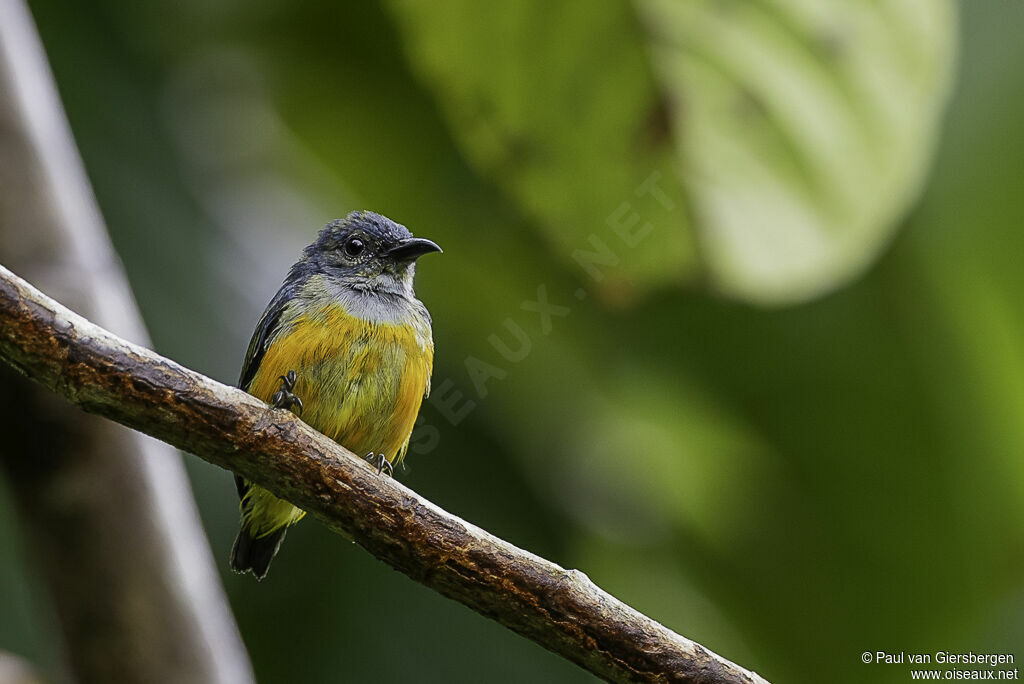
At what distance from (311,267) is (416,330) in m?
0.61

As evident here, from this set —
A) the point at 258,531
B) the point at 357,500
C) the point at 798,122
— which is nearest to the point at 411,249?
the point at 258,531

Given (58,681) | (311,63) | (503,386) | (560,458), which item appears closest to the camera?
(58,681)

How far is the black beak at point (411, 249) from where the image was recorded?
3.80 metres

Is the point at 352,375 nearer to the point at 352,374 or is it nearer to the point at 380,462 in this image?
the point at 352,374

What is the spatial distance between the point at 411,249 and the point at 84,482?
1522 millimetres

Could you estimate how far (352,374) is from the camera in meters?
3.51

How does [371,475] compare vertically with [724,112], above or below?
below

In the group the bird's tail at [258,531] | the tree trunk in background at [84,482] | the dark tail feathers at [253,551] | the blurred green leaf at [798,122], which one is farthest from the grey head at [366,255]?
the blurred green leaf at [798,122]

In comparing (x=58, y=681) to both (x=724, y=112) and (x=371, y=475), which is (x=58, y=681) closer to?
(x=371, y=475)

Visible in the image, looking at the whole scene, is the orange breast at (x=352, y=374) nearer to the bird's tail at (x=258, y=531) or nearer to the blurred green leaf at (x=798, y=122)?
the bird's tail at (x=258, y=531)

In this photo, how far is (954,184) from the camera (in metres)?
3.95

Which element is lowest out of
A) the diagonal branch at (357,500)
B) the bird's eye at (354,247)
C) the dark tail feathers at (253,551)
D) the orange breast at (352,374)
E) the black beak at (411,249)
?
the diagonal branch at (357,500)

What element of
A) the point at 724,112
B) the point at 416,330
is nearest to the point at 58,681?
the point at 416,330

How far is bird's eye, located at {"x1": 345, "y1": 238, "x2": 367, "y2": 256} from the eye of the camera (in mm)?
4109
